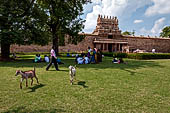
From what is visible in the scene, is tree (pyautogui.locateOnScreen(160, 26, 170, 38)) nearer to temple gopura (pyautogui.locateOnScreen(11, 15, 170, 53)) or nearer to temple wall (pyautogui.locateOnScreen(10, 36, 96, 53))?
temple gopura (pyautogui.locateOnScreen(11, 15, 170, 53))

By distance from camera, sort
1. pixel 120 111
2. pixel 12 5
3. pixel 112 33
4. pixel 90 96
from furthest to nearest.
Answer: pixel 112 33 < pixel 12 5 < pixel 90 96 < pixel 120 111

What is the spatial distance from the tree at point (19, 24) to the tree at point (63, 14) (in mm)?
3598

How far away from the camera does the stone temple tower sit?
38906 millimetres

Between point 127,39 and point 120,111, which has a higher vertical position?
point 127,39

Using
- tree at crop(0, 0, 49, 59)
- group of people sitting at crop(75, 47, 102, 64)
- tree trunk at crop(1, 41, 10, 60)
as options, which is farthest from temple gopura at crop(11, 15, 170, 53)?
group of people sitting at crop(75, 47, 102, 64)

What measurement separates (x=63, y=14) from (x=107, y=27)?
25.5m

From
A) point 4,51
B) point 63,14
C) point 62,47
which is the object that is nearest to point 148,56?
point 63,14

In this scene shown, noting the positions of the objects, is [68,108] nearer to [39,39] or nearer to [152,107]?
[152,107]

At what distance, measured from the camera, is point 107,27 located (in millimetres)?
40188

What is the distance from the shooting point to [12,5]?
42.4 feet

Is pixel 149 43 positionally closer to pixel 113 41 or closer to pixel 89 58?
pixel 113 41

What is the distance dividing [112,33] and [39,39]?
2964 centimetres

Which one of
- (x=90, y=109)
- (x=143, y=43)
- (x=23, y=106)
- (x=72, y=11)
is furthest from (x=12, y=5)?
(x=143, y=43)

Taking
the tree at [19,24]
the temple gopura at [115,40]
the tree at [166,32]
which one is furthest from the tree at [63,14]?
the tree at [166,32]
